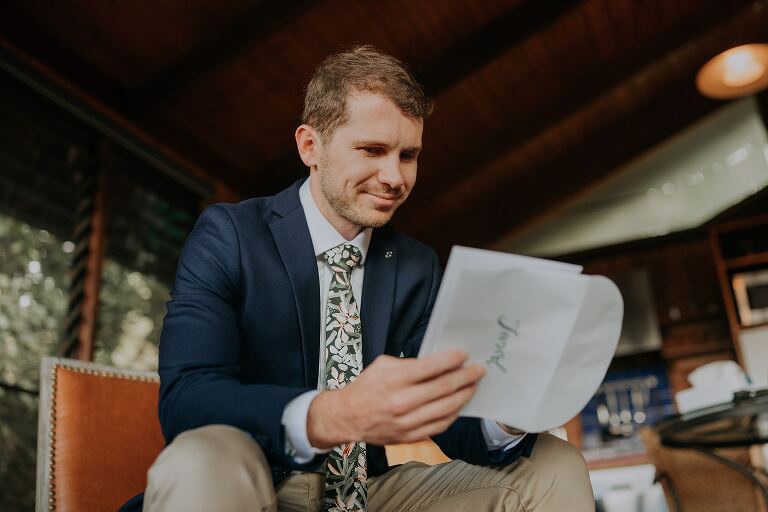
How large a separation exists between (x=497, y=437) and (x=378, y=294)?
34 centimetres

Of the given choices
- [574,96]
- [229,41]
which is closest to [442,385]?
[229,41]

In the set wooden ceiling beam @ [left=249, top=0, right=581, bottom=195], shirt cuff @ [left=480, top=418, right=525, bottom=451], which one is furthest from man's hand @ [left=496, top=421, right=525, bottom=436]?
wooden ceiling beam @ [left=249, top=0, right=581, bottom=195]

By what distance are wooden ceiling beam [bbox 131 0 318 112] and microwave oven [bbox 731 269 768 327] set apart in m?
3.86

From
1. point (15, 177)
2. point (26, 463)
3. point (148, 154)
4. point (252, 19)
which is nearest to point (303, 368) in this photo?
point (26, 463)

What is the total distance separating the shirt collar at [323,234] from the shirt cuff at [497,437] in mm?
389

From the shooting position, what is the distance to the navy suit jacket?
92 cm

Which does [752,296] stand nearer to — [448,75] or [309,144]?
[448,75]

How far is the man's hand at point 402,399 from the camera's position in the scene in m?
0.79

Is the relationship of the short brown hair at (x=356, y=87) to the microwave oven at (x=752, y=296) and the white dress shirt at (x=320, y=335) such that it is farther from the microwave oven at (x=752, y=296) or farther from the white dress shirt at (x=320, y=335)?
the microwave oven at (x=752, y=296)

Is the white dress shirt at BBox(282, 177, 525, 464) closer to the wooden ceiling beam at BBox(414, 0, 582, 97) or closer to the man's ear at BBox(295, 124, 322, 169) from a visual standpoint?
the man's ear at BBox(295, 124, 322, 169)

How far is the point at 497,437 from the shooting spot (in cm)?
108

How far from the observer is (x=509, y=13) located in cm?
433

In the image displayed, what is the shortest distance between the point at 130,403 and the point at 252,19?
2576 mm

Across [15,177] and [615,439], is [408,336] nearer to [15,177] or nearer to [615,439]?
[15,177]
